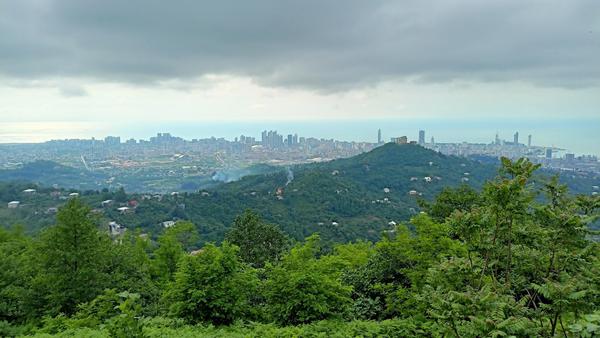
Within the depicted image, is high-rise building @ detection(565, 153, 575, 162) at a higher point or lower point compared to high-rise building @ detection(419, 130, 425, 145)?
lower

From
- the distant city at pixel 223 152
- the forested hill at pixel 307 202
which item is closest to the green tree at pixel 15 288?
the forested hill at pixel 307 202

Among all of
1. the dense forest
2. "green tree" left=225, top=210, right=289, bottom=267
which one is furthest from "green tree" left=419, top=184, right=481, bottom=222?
"green tree" left=225, top=210, right=289, bottom=267

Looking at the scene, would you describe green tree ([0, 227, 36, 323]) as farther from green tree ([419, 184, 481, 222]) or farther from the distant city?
the distant city

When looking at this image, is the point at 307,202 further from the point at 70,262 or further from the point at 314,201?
the point at 70,262

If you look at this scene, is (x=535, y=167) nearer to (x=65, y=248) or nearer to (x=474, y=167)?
(x=65, y=248)

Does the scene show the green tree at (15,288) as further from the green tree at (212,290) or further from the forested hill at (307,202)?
the forested hill at (307,202)

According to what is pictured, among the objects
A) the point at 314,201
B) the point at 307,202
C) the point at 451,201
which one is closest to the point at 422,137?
the point at 314,201
